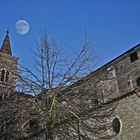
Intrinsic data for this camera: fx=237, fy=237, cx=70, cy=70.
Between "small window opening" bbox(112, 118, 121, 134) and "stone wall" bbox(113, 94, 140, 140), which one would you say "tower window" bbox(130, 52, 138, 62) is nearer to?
"stone wall" bbox(113, 94, 140, 140)

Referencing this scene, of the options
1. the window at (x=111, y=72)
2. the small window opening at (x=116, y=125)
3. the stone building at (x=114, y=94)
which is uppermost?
the window at (x=111, y=72)

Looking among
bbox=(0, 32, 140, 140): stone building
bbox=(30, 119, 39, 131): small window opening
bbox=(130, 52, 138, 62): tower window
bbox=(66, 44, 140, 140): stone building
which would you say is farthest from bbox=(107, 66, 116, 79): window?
bbox=(30, 119, 39, 131): small window opening

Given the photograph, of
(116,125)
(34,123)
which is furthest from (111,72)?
(34,123)

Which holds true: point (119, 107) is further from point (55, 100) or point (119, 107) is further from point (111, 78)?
point (111, 78)

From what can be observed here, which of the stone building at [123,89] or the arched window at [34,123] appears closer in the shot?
the arched window at [34,123]

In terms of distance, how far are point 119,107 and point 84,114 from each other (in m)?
3.88

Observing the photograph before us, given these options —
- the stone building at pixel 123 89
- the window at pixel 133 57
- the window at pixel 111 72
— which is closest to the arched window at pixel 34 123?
the stone building at pixel 123 89

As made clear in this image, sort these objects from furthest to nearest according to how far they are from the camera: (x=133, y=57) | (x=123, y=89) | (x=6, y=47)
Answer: (x=6, y=47) < (x=133, y=57) < (x=123, y=89)

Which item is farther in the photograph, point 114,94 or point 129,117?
point 114,94

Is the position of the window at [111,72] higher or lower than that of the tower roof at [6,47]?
lower

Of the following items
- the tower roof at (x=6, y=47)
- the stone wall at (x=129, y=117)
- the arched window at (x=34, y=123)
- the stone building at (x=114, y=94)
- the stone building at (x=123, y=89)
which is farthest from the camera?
the tower roof at (x=6, y=47)

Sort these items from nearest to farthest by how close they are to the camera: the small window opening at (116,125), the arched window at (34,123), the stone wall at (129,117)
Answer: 1. the arched window at (34,123)
2. the stone wall at (129,117)
3. the small window opening at (116,125)

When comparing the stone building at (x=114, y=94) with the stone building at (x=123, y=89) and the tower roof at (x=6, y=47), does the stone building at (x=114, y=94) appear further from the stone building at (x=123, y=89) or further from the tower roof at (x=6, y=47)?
the tower roof at (x=6, y=47)

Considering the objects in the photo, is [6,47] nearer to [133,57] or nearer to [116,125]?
[133,57]
